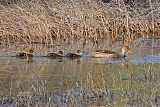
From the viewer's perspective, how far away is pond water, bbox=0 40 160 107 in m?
8.43

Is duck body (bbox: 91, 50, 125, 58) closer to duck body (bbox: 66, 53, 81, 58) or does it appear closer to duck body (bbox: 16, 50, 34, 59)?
duck body (bbox: 66, 53, 81, 58)

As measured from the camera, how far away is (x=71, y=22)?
16.8m

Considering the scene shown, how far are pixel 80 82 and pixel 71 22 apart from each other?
7.06m

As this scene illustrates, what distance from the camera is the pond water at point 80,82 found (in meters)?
8.43

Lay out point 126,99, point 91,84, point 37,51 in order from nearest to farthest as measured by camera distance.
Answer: point 126,99, point 91,84, point 37,51

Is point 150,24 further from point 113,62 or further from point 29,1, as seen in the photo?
point 113,62

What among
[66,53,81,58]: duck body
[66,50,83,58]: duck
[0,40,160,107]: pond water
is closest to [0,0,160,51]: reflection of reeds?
[66,50,83,58]: duck

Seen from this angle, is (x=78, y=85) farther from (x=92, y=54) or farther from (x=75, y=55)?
(x=92, y=54)

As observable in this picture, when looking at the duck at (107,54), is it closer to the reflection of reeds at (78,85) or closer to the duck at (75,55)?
the duck at (75,55)

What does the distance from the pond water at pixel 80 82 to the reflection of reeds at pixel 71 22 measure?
107 inches

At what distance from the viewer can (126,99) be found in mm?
8367

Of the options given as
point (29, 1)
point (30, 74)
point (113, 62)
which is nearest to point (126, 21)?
point (29, 1)

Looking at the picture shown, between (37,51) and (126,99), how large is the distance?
21.6ft

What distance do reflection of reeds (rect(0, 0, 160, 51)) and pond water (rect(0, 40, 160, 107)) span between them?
273 centimetres
